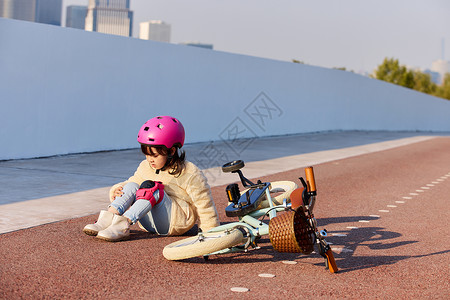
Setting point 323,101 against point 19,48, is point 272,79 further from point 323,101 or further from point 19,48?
point 19,48

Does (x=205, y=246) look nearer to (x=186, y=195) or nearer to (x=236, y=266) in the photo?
(x=236, y=266)

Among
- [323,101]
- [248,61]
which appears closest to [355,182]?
[248,61]

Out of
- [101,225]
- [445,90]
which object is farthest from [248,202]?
[445,90]

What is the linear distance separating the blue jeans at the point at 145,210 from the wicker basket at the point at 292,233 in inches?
45.5

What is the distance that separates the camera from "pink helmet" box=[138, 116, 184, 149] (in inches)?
196

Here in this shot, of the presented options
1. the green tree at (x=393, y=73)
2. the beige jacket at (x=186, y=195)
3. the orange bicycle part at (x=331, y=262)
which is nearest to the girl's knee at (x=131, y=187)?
the beige jacket at (x=186, y=195)

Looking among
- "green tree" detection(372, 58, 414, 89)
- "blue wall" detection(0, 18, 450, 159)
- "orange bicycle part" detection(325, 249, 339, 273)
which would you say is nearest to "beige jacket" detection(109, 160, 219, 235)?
"orange bicycle part" detection(325, 249, 339, 273)

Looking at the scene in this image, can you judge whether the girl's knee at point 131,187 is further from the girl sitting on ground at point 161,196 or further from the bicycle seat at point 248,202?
the bicycle seat at point 248,202

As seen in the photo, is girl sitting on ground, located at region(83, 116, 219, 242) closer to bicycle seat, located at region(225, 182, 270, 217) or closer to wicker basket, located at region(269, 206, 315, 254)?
bicycle seat, located at region(225, 182, 270, 217)

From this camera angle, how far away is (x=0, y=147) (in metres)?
10.5

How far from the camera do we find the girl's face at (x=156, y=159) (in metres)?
5.08

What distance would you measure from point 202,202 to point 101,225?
877 mm

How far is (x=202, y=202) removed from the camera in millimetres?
4949

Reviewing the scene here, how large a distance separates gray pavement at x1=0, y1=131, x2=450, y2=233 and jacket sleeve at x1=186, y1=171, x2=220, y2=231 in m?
1.62
